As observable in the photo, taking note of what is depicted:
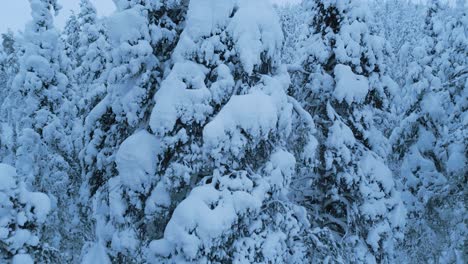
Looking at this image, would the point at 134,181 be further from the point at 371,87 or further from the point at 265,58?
the point at 371,87

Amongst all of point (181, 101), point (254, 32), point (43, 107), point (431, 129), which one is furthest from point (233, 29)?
point (43, 107)

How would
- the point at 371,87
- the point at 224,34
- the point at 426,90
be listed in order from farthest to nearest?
the point at 426,90 → the point at 371,87 → the point at 224,34

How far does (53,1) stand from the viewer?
73.9ft

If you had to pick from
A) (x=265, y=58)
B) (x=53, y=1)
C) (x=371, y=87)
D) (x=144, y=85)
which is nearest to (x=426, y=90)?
(x=371, y=87)

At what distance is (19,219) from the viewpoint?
799 centimetres

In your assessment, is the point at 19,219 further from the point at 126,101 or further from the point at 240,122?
the point at 240,122

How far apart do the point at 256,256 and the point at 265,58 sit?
3464 mm

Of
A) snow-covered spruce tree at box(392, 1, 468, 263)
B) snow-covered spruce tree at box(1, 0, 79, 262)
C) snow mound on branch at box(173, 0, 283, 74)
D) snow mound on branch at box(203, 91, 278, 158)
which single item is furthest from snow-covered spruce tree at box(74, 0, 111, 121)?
snow mound on branch at box(203, 91, 278, 158)

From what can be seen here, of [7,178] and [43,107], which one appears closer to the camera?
[7,178]

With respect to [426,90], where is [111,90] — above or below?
above

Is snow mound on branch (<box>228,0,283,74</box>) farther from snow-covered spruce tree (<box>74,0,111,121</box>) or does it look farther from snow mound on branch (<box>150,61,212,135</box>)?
snow-covered spruce tree (<box>74,0,111,121</box>)

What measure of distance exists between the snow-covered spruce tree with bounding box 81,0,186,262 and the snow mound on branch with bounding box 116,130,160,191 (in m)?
0.29

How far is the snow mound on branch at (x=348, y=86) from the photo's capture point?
40.9ft

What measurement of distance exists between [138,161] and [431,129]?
15254 mm
